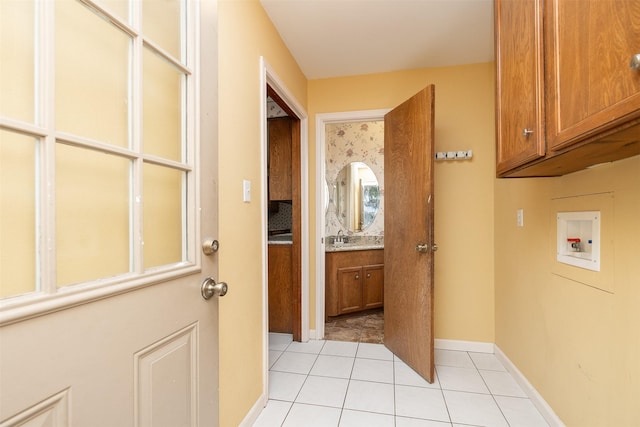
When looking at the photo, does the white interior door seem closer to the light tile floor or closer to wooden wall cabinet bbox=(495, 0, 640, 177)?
the light tile floor

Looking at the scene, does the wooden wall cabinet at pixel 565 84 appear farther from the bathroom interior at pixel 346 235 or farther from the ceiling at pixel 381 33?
the bathroom interior at pixel 346 235

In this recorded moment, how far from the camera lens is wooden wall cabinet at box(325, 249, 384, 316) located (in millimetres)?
3264

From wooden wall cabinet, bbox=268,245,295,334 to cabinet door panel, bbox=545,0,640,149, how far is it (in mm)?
2212

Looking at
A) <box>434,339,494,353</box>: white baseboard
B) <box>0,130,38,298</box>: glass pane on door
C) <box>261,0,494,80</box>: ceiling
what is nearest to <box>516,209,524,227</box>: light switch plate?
<box>434,339,494,353</box>: white baseboard

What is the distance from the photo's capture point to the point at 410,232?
223cm

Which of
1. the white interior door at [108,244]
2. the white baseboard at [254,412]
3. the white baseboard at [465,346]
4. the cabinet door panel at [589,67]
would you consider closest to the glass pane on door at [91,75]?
the white interior door at [108,244]

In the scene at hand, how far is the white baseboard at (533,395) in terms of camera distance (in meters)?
1.55

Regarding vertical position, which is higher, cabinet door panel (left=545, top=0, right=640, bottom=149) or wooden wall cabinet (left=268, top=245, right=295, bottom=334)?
cabinet door panel (left=545, top=0, right=640, bottom=149)

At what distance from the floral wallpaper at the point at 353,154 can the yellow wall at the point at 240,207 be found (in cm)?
221

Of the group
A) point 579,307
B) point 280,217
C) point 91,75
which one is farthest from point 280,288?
point 91,75

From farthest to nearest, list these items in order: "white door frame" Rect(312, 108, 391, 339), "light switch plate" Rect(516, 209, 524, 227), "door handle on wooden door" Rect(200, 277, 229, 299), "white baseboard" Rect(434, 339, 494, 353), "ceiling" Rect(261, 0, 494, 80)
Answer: "white door frame" Rect(312, 108, 391, 339) → "white baseboard" Rect(434, 339, 494, 353) → "light switch plate" Rect(516, 209, 524, 227) → "ceiling" Rect(261, 0, 494, 80) → "door handle on wooden door" Rect(200, 277, 229, 299)

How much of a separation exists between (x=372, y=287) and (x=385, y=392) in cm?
163

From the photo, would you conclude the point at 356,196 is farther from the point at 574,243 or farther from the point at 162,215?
the point at 162,215

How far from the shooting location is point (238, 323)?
149 cm
